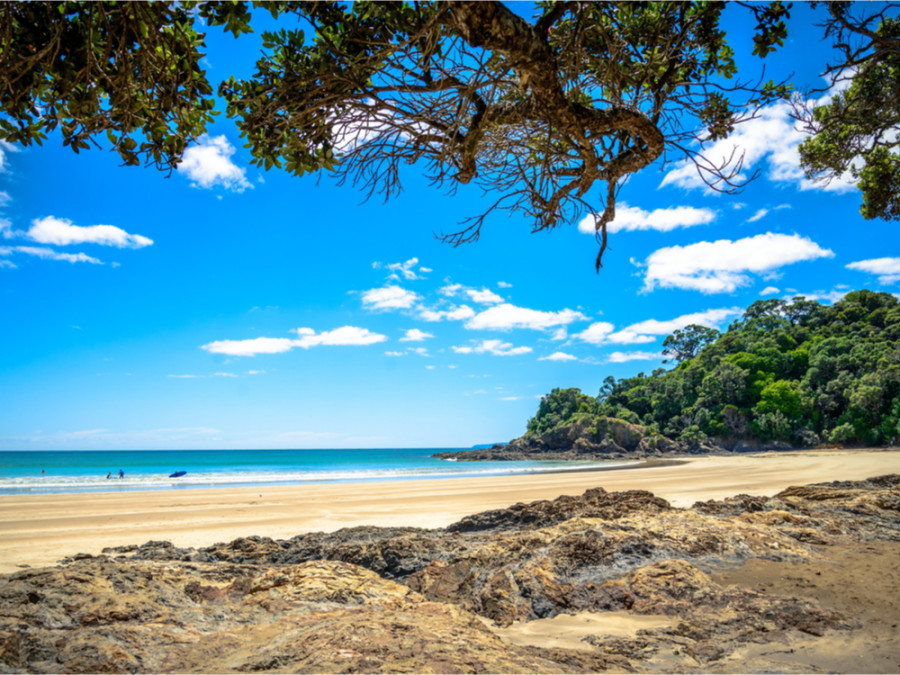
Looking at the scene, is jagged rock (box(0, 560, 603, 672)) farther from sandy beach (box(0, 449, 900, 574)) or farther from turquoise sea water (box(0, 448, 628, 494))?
turquoise sea water (box(0, 448, 628, 494))

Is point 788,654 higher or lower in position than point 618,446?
higher

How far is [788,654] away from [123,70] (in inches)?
202

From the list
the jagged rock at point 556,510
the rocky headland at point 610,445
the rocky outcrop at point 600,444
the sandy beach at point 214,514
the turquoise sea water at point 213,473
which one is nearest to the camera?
the jagged rock at point 556,510

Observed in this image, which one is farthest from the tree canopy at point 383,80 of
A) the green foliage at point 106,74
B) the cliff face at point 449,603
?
the cliff face at point 449,603

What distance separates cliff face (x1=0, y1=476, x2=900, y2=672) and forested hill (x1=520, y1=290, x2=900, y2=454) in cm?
5301

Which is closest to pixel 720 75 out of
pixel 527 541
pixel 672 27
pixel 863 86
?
pixel 672 27

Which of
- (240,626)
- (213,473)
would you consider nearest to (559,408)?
(213,473)

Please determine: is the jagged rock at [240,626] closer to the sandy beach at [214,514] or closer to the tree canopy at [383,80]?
the tree canopy at [383,80]

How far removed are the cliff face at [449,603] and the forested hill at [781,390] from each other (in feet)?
174

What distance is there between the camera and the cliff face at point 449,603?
2100 mm

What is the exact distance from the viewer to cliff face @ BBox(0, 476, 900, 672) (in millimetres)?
2100

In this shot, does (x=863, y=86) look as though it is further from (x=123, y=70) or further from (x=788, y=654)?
(x=123, y=70)

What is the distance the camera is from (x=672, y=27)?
3.93 m

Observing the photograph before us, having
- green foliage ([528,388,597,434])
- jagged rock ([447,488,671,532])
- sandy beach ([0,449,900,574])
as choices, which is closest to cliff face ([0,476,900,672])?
jagged rock ([447,488,671,532])
